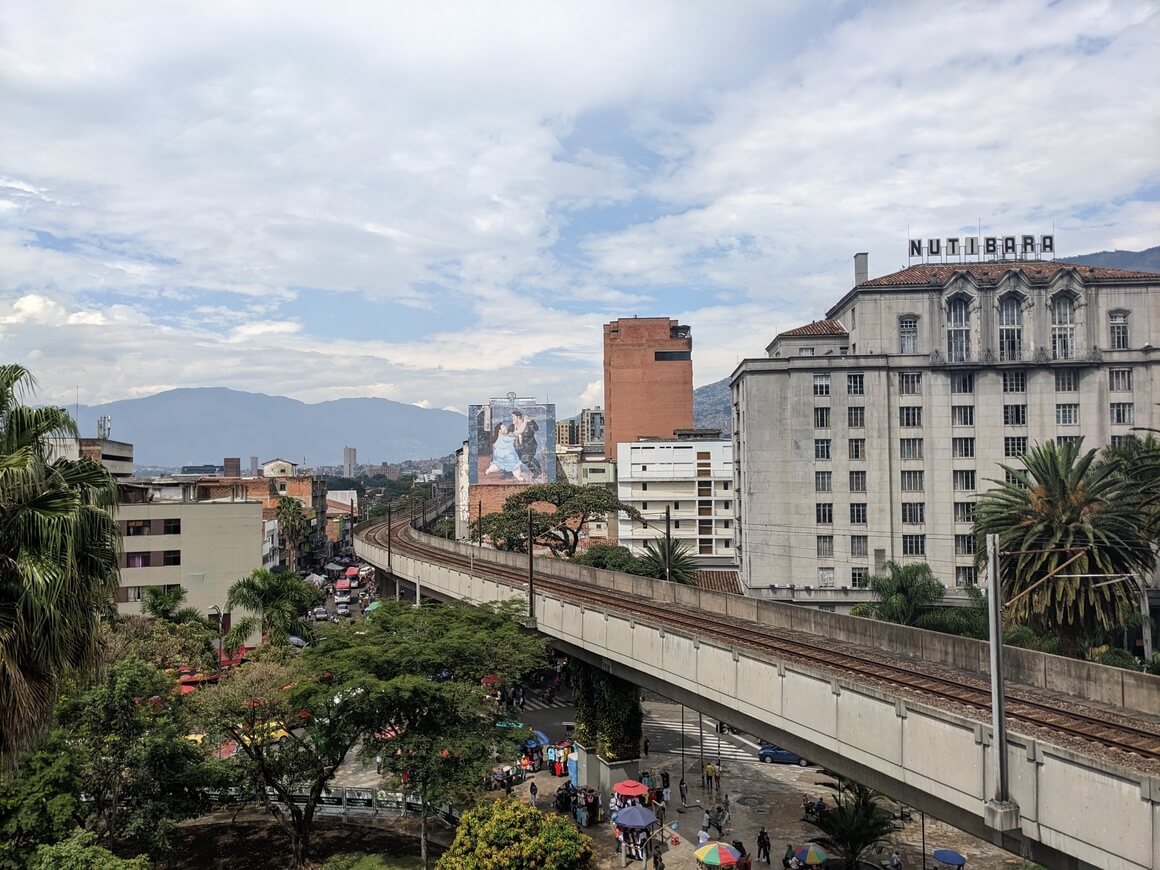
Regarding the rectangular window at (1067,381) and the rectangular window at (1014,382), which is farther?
the rectangular window at (1014,382)

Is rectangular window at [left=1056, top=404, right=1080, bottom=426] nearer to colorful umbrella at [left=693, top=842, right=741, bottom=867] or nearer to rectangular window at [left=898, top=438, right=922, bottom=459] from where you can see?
rectangular window at [left=898, top=438, right=922, bottom=459]

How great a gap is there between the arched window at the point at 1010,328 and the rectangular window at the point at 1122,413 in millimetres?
8133

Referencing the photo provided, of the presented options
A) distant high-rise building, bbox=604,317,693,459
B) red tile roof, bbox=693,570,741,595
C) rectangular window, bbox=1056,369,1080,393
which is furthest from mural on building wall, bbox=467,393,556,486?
rectangular window, bbox=1056,369,1080,393

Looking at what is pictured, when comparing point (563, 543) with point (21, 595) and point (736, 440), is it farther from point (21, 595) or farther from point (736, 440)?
point (21, 595)

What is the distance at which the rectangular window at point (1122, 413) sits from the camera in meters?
64.8

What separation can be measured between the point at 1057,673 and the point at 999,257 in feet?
195

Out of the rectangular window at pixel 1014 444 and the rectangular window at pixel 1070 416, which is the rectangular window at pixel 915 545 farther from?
the rectangular window at pixel 1070 416

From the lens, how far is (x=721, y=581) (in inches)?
3098

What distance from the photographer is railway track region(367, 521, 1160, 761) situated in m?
17.8

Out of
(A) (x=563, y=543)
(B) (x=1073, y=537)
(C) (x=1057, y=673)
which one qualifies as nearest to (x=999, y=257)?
(B) (x=1073, y=537)

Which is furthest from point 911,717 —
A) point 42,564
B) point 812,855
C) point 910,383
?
point 910,383

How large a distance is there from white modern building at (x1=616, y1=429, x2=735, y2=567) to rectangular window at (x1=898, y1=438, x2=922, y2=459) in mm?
29556

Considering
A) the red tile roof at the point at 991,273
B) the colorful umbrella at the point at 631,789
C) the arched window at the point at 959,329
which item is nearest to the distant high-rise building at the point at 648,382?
the red tile roof at the point at 991,273

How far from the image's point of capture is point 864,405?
216 feet
